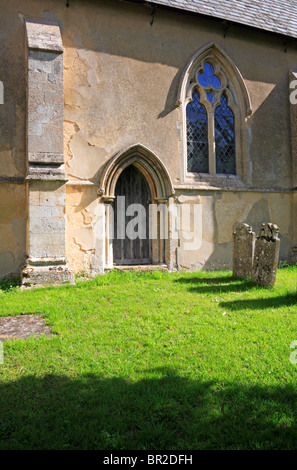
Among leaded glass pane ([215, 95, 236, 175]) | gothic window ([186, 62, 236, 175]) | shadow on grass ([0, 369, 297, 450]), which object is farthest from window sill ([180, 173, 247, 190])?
shadow on grass ([0, 369, 297, 450])

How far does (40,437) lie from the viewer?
2328 millimetres

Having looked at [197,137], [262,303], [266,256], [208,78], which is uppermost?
[208,78]

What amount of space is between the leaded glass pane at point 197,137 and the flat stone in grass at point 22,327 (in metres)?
6.14

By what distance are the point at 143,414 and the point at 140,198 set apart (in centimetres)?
709

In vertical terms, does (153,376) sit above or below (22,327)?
below

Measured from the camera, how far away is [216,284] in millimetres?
7027

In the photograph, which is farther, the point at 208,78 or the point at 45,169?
the point at 208,78

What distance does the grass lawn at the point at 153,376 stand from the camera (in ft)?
7.72

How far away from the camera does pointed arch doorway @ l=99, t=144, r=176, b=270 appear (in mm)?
8344

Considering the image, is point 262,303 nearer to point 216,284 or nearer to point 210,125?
point 216,284

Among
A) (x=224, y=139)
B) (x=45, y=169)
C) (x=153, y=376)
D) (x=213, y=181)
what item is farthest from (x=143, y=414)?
(x=224, y=139)

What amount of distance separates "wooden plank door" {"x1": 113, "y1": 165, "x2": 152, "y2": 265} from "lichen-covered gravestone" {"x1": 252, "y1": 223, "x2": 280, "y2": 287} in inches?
124

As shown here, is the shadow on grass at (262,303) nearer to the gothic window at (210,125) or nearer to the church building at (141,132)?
the church building at (141,132)

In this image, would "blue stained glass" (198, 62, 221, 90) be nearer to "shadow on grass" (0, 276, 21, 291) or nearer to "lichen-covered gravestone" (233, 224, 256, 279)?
"lichen-covered gravestone" (233, 224, 256, 279)
